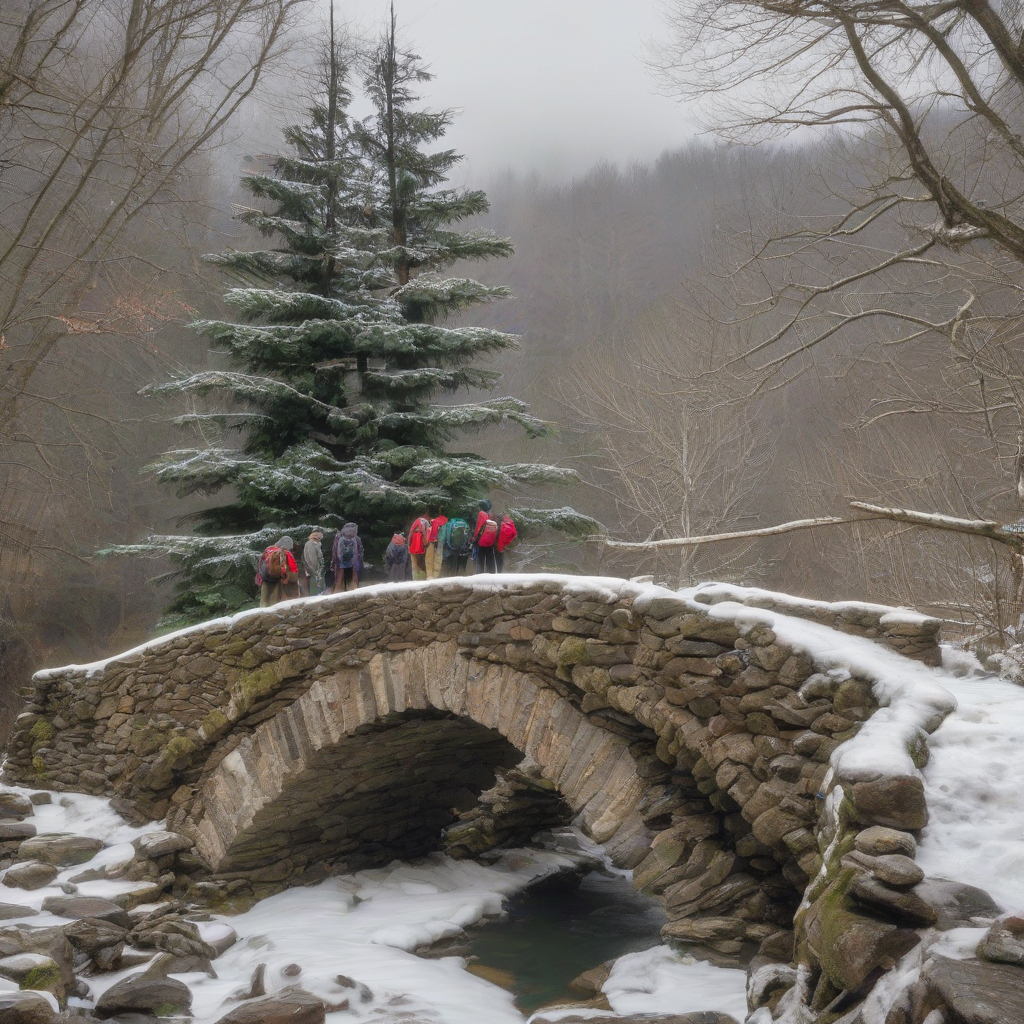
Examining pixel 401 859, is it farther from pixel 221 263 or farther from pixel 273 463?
pixel 221 263

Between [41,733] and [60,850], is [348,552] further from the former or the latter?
[41,733]

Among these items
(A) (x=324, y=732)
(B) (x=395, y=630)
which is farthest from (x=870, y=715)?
(A) (x=324, y=732)

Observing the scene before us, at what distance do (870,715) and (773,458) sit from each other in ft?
36.0

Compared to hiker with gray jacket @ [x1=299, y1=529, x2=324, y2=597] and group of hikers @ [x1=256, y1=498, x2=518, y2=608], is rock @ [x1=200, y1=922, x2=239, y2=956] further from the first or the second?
hiker with gray jacket @ [x1=299, y1=529, x2=324, y2=597]

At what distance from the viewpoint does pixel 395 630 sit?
655cm

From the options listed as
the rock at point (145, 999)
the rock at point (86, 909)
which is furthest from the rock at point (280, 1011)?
the rock at point (86, 909)

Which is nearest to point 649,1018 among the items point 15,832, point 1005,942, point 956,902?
point 956,902

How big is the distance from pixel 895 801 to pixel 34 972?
487cm

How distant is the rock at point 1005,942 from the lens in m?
2.21

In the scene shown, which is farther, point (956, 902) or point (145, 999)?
point (145, 999)

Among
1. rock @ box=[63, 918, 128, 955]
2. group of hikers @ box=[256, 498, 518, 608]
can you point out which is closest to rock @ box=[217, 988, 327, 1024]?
rock @ box=[63, 918, 128, 955]

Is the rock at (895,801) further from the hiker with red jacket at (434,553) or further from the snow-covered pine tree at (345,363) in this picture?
the snow-covered pine tree at (345,363)

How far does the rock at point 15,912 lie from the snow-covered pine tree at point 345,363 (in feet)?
15.5

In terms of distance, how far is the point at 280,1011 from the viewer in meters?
4.86
